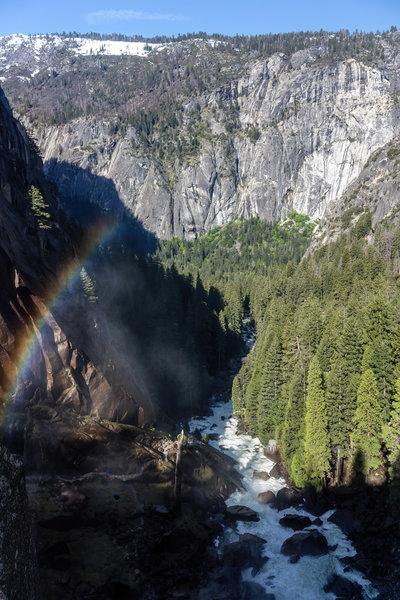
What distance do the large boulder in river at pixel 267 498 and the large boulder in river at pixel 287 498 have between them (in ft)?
1.85

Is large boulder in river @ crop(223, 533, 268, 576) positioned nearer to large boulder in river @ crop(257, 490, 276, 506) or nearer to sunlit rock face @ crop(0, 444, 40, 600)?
large boulder in river @ crop(257, 490, 276, 506)

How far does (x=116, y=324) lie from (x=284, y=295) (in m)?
54.9

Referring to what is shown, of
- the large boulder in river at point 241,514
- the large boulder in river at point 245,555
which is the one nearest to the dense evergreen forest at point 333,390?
the large boulder in river at point 241,514

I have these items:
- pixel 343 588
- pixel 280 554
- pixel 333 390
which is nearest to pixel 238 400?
pixel 333 390

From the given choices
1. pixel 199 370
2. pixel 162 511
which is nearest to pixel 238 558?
pixel 162 511

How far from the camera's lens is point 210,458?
4391 centimetres

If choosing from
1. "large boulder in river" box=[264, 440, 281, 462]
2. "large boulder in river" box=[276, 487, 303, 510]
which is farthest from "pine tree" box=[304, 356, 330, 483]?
"large boulder in river" box=[264, 440, 281, 462]

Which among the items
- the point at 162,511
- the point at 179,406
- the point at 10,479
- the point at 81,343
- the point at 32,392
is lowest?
the point at 179,406

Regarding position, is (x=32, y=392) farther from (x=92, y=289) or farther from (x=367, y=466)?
(x=367, y=466)

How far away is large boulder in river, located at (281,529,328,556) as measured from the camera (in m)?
32.2

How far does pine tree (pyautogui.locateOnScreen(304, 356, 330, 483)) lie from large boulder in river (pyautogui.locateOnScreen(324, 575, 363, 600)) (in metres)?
12.1

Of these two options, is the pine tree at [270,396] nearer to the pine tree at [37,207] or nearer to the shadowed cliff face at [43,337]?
the shadowed cliff face at [43,337]

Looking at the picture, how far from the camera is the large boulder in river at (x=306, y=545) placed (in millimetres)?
32156

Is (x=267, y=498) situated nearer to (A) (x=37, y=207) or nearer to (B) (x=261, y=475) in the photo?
(B) (x=261, y=475)
